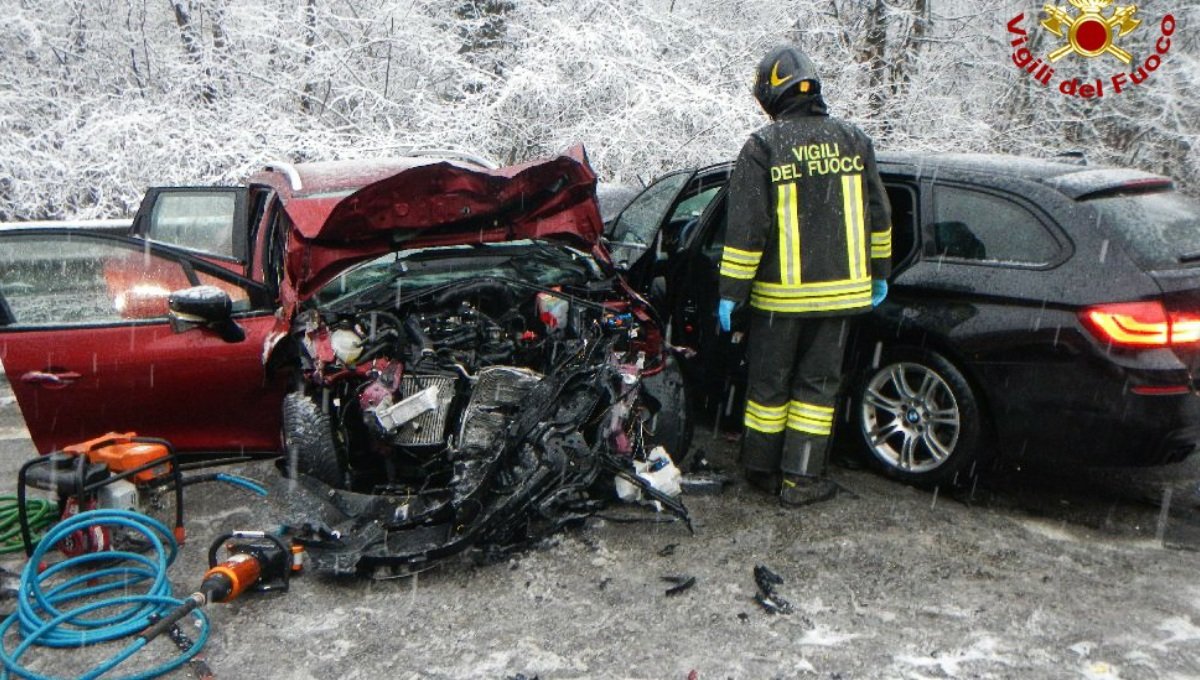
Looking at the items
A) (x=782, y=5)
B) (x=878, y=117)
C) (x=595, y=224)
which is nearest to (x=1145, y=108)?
(x=878, y=117)

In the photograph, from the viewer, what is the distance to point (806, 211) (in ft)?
12.2

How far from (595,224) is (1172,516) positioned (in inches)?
119

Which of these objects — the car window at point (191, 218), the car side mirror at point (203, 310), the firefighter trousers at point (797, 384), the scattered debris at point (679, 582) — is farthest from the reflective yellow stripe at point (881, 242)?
the car window at point (191, 218)

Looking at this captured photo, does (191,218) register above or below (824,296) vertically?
below

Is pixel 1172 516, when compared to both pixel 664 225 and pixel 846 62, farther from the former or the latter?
pixel 846 62

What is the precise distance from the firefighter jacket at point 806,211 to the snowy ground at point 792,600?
101 centimetres

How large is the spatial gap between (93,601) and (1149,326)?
4056mm

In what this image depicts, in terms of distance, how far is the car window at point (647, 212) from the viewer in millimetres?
5684

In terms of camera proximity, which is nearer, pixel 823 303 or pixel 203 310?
pixel 203 310

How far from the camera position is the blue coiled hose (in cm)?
260

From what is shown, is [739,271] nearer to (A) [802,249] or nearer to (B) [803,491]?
(A) [802,249]

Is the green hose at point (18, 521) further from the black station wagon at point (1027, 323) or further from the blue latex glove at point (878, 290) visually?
the blue latex glove at point (878, 290)

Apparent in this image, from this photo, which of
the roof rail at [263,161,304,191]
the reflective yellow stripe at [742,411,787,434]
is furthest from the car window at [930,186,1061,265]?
the roof rail at [263,161,304,191]

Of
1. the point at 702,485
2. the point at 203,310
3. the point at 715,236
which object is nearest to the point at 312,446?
the point at 203,310
